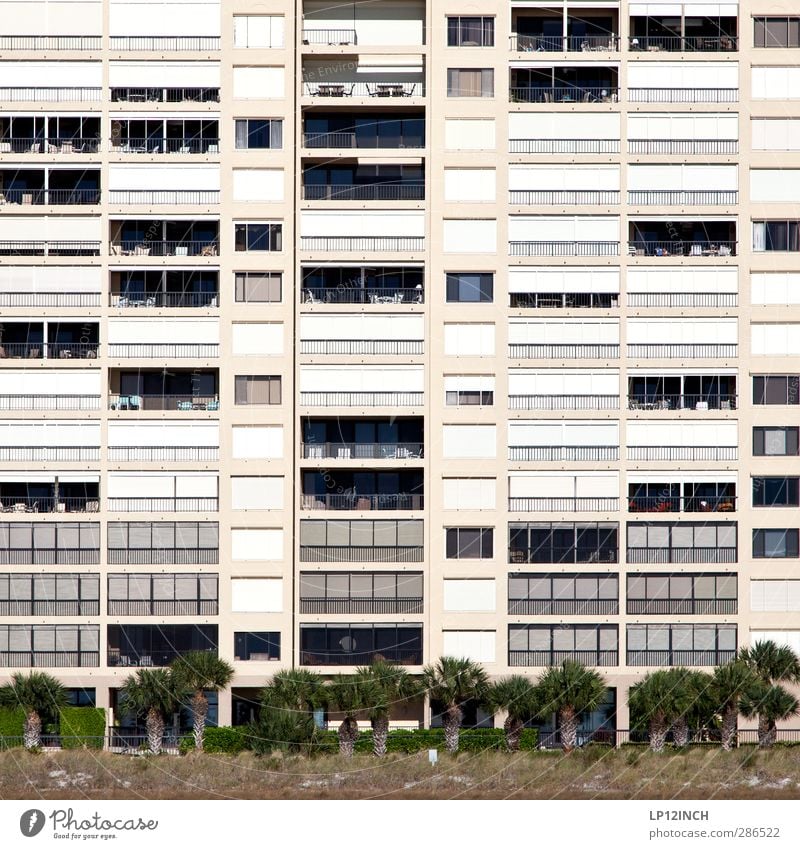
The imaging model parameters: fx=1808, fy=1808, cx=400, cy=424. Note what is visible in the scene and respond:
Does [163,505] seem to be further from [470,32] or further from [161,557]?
[470,32]

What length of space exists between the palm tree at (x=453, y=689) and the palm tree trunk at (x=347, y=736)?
4.52 metres

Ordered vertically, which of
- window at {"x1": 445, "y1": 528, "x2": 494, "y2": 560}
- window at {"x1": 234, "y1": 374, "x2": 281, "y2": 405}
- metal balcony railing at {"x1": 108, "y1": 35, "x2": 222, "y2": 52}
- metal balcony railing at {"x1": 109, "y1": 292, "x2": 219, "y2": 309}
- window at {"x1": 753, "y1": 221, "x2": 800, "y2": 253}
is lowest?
window at {"x1": 445, "y1": 528, "x2": 494, "y2": 560}

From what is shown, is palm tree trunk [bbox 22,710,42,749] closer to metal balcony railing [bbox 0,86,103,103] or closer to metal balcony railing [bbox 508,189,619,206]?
metal balcony railing [bbox 0,86,103,103]

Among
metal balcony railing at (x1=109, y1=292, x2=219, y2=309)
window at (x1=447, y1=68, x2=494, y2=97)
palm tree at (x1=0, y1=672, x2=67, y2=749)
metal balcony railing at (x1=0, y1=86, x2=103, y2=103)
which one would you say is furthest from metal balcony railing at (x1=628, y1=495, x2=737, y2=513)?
metal balcony railing at (x1=0, y1=86, x2=103, y2=103)

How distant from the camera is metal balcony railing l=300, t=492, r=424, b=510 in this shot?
101750 millimetres

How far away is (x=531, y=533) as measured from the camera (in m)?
101

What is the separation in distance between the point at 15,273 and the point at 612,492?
118ft

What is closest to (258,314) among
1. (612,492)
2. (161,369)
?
(161,369)

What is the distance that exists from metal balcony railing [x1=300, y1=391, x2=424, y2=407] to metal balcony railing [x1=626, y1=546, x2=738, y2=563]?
48.8 ft

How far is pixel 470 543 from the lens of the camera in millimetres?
101375

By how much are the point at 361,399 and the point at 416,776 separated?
70.3ft

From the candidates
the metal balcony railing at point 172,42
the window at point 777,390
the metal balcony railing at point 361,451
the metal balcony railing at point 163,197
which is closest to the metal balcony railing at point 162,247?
the metal balcony railing at point 163,197

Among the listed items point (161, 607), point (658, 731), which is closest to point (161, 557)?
point (161, 607)
